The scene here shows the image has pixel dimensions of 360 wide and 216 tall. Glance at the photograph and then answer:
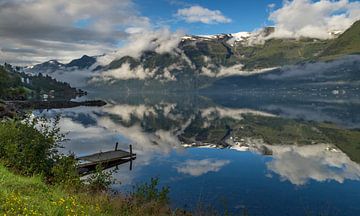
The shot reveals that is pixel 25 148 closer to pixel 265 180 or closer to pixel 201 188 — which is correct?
pixel 201 188

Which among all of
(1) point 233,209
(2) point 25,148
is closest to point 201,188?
(1) point 233,209

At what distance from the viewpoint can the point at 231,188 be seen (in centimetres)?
4275

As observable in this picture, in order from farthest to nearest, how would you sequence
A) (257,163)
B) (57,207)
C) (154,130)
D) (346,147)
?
1. (154,130)
2. (346,147)
3. (257,163)
4. (57,207)

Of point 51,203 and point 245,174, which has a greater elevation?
point 51,203

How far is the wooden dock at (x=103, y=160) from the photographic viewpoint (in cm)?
5193

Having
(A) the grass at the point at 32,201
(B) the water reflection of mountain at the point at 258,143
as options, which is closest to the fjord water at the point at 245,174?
(B) the water reflection of mountain at the point at 258,143

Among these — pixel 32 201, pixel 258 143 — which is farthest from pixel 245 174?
Answer: pixel 32 201

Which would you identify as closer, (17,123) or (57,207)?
(57,207)

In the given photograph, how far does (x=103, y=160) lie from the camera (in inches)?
2228

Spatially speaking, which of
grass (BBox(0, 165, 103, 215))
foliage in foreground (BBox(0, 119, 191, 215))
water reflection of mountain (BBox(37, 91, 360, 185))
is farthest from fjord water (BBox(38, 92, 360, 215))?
grass (BBox(0, 165, 103, 215))

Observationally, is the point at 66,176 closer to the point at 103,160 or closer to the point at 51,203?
the point at 51,203

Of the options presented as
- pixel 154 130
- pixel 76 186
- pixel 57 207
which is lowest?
pixel 154 130

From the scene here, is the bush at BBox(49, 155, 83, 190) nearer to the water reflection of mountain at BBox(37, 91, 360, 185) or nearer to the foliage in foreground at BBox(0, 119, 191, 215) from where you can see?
the foliage in foreground at BBox(0, 119, 191, 215)

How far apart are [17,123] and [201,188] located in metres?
20.9
